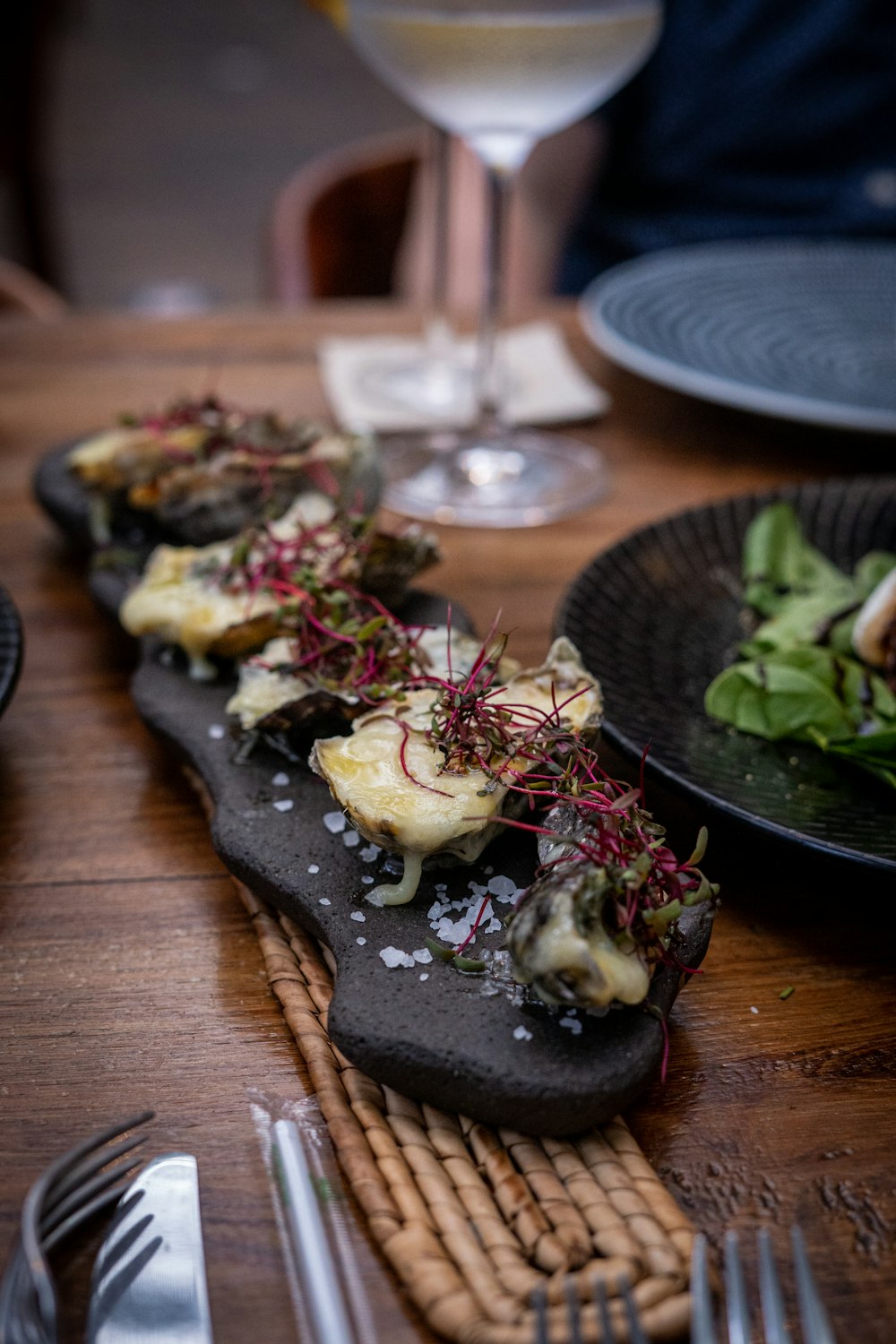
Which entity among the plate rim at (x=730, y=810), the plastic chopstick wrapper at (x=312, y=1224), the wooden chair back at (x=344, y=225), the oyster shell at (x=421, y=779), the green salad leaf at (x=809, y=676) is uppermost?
the oyster shell at (x=421, y=779)

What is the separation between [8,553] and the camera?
1221 millimetres

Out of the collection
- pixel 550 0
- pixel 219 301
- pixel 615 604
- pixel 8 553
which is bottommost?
pixel 219 301

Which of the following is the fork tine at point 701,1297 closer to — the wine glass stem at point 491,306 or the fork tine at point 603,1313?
the fork tine at point 603,1313

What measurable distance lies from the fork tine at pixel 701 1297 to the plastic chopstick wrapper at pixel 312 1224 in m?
0.13

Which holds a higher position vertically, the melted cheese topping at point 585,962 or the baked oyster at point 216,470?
the melted cheese topping at point 585,962

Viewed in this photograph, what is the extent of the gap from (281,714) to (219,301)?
148 inches

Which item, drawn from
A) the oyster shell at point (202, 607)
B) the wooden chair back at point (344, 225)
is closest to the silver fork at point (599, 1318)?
the oyster shell at point (202, 607)

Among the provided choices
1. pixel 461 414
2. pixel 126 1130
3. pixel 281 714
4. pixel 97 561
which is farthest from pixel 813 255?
pixel 126 1130

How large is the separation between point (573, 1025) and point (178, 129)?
21.4 ft

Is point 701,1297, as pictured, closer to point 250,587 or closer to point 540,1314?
point 540,1314

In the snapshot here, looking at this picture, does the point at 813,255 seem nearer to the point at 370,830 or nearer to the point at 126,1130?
the point at 370,830

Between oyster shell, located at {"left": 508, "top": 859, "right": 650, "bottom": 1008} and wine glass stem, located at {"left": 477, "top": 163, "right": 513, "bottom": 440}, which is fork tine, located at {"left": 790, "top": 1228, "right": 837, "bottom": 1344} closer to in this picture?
oyster shell, located at {"left": 508, "top": 859, "right": 650, "bottom": 1008}

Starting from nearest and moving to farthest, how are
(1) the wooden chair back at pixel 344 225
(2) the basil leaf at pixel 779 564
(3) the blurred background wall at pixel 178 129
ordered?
1. (2) the basil leaf at pixel 779 564
2. (1) the wooden chair back at pixel 344 225
3. (3) the blurred background wall at pixel 178 129

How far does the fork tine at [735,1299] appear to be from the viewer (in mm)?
494
